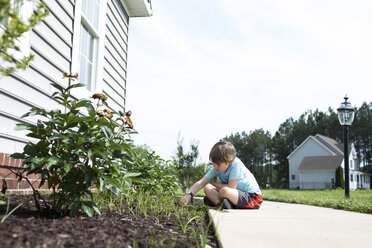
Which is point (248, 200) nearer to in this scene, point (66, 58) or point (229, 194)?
point (229, 194)

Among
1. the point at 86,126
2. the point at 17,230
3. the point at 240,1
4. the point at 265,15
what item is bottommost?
the point at 17,230

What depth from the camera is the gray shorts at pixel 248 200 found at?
300cm

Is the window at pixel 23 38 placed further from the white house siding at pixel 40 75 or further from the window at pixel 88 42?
the window at pixel 88 42

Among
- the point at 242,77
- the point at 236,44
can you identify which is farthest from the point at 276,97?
the point at 236,44

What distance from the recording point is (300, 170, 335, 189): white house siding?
2906 centimetres

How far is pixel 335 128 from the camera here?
142 feet

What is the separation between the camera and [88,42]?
14.6ft

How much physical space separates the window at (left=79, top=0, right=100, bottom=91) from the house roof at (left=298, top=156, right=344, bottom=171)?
29131mm

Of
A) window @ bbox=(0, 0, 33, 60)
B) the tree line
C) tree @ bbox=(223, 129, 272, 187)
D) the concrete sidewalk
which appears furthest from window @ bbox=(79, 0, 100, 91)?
tree @ bbox=(223, 129, 272, 187)

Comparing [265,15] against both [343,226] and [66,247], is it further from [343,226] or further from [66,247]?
[66,247]

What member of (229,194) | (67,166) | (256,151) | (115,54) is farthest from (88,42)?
(256,151)

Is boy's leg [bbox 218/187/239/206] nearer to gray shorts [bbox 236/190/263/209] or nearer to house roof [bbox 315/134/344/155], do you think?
gray shorts [bbox 236/190/263/209]

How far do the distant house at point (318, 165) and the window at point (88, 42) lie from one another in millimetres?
29061

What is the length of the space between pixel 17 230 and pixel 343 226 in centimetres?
207
